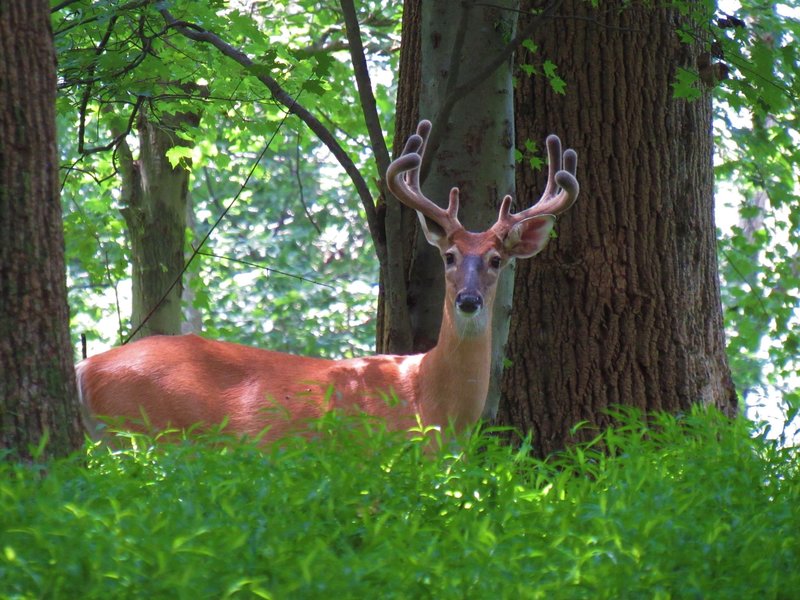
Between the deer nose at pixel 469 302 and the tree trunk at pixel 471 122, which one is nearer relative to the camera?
the deer nose at pixel 469 302

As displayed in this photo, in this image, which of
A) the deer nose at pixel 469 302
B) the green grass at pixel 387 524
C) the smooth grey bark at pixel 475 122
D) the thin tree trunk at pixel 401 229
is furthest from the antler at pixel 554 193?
the green grass at pixel 387 524

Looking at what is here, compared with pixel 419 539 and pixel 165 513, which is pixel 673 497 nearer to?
pixel 419 539

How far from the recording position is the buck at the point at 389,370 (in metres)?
6.11

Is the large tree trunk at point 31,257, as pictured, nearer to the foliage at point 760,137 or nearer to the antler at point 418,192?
the antler at point 418,192

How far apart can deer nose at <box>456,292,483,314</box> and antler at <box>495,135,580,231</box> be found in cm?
46

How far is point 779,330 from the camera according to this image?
11.6 metres

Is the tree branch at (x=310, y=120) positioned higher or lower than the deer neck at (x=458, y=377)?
higher

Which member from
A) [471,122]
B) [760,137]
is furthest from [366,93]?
[760,137]

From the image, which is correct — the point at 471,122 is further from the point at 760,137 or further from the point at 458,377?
the point at 760,137

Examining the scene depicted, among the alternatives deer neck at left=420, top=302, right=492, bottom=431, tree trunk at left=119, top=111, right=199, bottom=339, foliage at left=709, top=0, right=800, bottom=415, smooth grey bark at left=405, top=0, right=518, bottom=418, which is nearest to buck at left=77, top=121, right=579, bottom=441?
deer neck at left=420, top=302, right=492, bottom=431

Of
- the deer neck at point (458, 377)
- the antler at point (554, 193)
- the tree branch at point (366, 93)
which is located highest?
the tree branch at point (366, 93)

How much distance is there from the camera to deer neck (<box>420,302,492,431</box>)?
6102mm

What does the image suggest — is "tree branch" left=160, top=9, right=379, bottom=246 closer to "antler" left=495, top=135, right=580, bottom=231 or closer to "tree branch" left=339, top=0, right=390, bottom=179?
"tree branch" left=339, top=0, right=390, bottom=179

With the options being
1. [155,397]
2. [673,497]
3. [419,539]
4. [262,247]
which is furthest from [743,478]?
[262,247]
